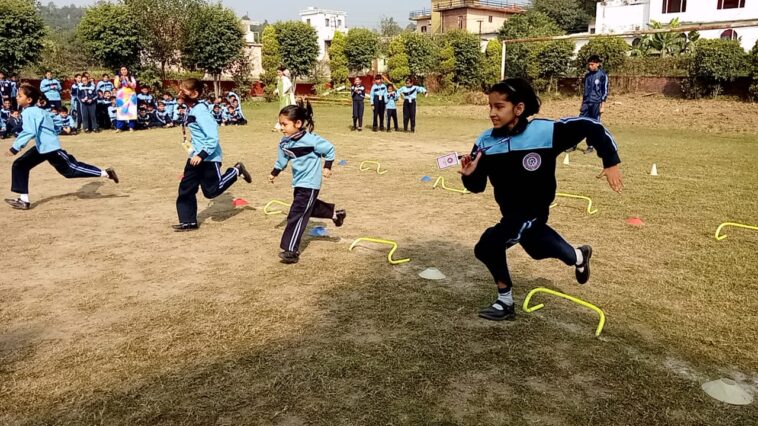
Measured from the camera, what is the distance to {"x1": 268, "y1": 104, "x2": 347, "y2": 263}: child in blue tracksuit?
236 inches

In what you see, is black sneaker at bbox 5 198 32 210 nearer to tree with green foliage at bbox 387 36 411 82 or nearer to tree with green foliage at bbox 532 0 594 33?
tree with green foliage at bbox 387 36 411 82

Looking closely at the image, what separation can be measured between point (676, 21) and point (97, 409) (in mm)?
51763

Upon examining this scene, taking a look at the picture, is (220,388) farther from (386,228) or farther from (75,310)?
(386,228)

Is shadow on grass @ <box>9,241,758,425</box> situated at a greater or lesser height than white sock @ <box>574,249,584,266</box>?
lesser

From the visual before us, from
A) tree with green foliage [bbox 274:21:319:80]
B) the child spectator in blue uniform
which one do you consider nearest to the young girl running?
the child spectator in blue uniform

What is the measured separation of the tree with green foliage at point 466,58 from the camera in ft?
124

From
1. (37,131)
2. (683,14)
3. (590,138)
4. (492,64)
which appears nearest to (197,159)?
(37,131)

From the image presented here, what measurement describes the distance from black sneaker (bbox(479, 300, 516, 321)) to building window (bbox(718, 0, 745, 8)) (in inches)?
2061

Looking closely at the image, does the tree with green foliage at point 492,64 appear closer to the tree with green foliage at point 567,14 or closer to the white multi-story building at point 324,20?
the tree with green foliage at point 567,14

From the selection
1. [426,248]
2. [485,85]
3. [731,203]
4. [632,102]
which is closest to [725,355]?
[426,248]

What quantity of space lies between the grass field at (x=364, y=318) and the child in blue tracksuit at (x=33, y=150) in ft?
1.17

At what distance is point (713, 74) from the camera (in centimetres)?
2594

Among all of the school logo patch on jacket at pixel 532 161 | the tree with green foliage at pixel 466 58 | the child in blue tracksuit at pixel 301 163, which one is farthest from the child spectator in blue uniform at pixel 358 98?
the tree with green foliage at pixel 466 58

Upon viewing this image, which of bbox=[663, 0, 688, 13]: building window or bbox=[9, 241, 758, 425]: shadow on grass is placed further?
bbox=[663, 0, 688, 13]: building window
